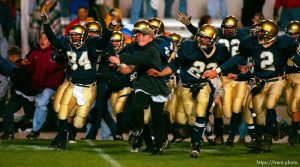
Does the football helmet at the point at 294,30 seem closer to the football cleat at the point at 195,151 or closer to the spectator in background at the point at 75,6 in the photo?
the football cleat at the point at 195,151

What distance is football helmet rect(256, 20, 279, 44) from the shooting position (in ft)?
47.1

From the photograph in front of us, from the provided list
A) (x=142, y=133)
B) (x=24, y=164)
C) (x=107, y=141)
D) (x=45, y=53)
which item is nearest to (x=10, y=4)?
(x=45, y=53)

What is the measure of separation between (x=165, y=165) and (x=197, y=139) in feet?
3.68

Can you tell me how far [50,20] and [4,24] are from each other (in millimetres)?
735

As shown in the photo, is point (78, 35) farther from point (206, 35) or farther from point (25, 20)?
point (25, 20)

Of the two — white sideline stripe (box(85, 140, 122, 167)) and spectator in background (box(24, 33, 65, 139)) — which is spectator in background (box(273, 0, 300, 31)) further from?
white sideline stripe (box(85, 140, 122, 167))

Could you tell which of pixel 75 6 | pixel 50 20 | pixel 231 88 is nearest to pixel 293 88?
pixel 231 88

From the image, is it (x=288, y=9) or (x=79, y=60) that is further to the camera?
(x=288, y=9)

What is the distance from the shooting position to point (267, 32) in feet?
47.1

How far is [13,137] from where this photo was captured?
1661 cm

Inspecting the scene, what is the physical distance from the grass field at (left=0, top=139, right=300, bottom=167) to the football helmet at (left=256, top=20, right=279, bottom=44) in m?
1.43

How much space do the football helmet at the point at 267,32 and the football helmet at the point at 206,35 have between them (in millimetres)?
632

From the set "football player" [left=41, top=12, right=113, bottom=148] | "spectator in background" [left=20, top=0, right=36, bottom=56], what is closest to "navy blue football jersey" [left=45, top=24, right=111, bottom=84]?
"football player" [left=41, top=12, right=113, bottom=148]

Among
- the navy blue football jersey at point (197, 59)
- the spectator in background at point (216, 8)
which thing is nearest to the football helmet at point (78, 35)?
the navy blue football jersey at point (197, 59)
